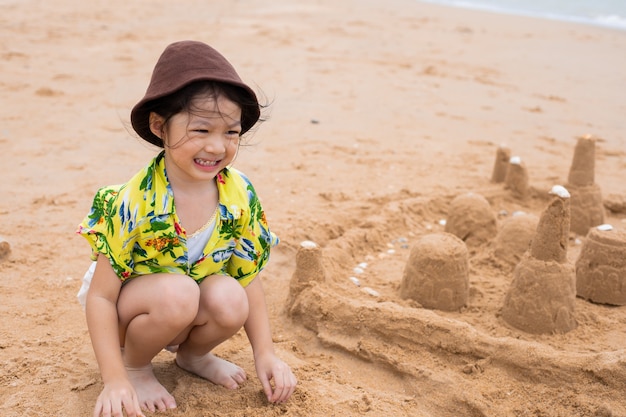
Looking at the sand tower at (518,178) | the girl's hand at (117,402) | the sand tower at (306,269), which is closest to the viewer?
the girl's hand at (117,402)

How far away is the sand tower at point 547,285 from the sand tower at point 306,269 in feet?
3.15

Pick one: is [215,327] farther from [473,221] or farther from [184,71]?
[473,221]

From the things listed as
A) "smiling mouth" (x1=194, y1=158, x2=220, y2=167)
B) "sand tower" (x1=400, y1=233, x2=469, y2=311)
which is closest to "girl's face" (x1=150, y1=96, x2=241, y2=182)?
"smiling mouth" (x1=194, y1=158, x2=220, y2=167)

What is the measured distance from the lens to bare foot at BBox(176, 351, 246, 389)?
8.42 feet

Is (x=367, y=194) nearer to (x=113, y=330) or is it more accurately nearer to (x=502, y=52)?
(x=113, y=330)

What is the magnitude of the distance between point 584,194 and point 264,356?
2654 mm

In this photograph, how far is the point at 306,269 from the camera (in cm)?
323

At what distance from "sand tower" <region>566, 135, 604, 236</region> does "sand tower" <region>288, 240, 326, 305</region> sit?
6.31ft

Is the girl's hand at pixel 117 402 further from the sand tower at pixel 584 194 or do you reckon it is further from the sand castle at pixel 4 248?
the sand tower at pixel 584 194

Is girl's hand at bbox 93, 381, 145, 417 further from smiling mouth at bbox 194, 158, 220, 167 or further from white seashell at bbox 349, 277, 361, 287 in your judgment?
white seashell at bbox 349, 277, 361, 287

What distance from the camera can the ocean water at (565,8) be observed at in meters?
17.0

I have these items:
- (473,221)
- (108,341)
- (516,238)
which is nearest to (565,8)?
(473,221)

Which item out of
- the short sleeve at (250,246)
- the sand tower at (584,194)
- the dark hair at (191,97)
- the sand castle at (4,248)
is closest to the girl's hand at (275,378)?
the short sleeve at (250,246)

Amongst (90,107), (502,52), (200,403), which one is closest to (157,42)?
(90,107)
